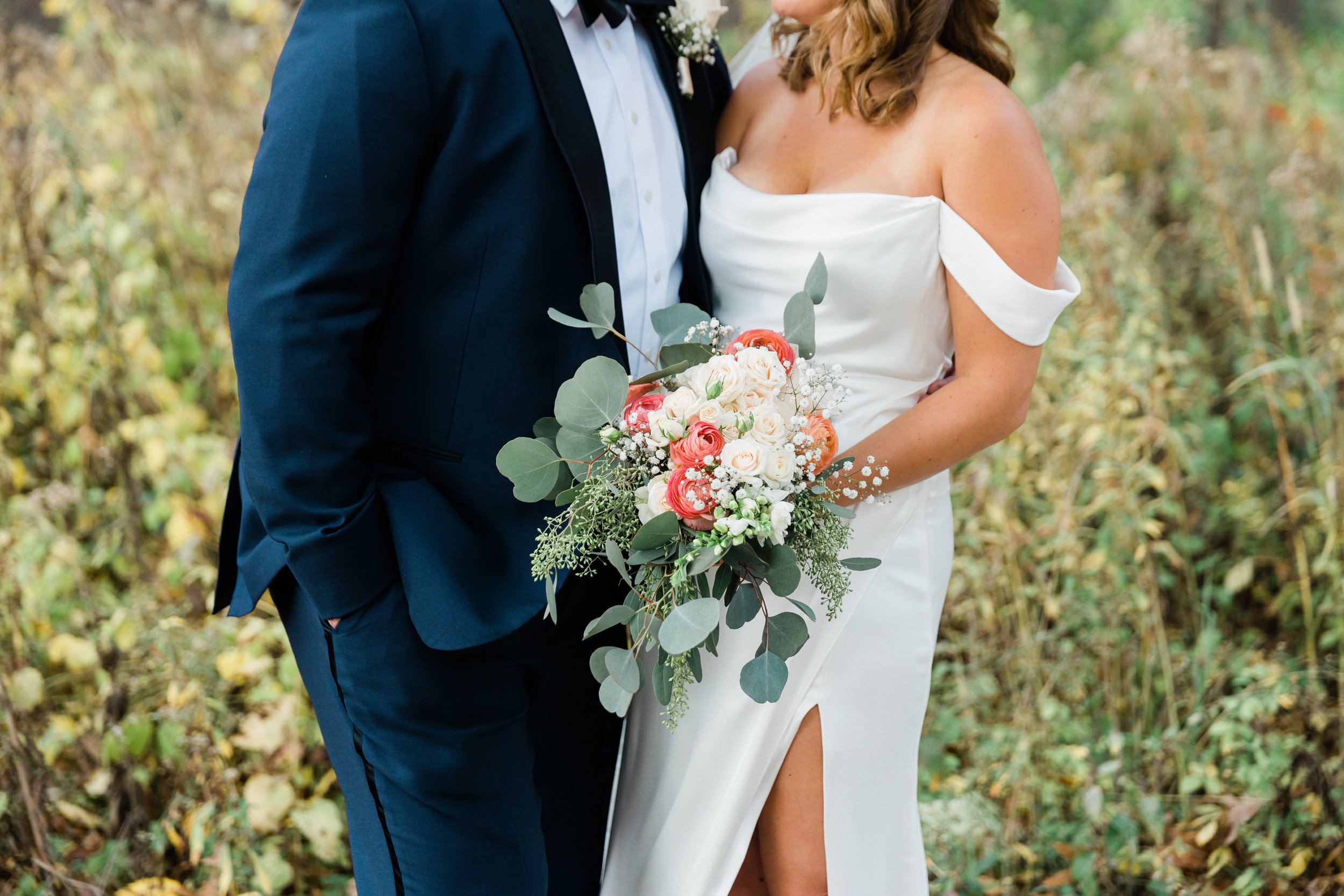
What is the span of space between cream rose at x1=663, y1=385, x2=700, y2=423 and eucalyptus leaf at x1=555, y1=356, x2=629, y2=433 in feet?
0.24

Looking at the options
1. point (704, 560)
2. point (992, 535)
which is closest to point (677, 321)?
point (704, 560)

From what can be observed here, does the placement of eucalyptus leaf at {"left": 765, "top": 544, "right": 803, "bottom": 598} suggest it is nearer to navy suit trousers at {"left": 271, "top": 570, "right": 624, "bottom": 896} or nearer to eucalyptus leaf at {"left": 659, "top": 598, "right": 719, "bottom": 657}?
eucalyptus leaf at {"left": 659, "top": 598, "right": 719, "bottom": 657}

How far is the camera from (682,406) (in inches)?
54.9

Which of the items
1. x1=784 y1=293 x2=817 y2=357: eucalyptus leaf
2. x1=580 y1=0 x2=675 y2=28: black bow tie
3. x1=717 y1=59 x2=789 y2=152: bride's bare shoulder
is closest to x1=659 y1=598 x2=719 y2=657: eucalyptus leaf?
x1=784 y1=293 x2=817 y2=357: eucalyptus leaf

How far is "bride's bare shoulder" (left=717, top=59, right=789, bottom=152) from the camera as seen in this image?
2.12 meters

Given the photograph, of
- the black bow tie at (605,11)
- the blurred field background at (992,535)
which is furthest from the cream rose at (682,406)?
the blurred field background at (992,535)

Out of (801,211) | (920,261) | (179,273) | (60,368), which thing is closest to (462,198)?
(801,211)

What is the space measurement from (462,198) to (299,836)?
179cm

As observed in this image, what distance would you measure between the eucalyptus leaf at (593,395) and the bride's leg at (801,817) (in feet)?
2.36

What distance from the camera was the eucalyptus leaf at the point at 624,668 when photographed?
149 centimetres

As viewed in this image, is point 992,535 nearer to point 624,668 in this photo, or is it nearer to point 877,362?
point 877,362

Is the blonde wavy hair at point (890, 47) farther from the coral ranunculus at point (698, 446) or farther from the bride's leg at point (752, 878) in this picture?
the bride's leg at point (752, 878)

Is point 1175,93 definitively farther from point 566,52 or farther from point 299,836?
point 299,836

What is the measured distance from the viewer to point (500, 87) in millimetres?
1541
